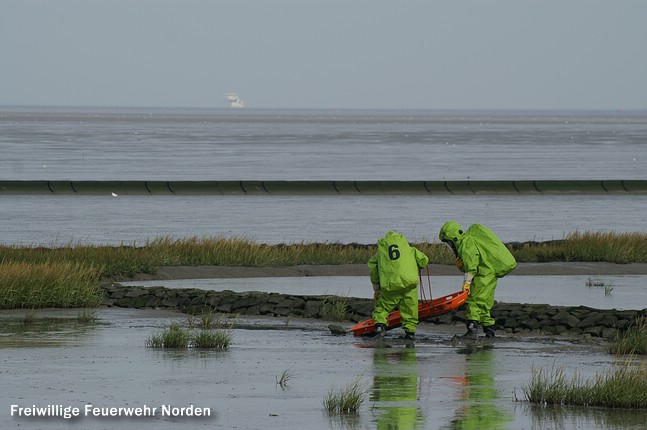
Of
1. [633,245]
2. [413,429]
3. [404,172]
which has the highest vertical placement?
[404,172]

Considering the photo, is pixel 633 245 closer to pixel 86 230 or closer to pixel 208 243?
→ pixel 208 243

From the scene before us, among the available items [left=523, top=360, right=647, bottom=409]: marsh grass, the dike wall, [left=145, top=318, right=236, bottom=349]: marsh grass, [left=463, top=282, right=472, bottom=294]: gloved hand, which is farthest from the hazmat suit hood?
the dike wall

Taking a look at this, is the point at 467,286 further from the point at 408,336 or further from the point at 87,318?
the point at 87,318

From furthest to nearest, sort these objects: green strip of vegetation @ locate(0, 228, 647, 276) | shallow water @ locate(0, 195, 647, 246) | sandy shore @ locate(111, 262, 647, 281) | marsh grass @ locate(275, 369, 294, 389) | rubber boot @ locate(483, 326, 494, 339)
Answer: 1. shallow water @ locate(0, 195, 647, 246)
2. sandy shore @ locate(111, 262, 647, 281)
3. green strip of vegetation @ locate(0, 228, 647, 276)
4. rubber boot @ locate(483, 326, 494, 339)
5. marsh grass @ locate(275, 369, 294, 389)

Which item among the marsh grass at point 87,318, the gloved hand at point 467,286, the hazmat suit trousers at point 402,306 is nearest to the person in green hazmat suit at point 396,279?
the hazmat suit trousers at point 402,306

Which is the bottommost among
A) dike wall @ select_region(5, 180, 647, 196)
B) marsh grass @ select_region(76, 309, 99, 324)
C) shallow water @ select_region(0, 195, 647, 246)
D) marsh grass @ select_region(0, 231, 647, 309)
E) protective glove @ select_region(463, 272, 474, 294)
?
marsh grass @ select_region(76, 309, 99, 324)

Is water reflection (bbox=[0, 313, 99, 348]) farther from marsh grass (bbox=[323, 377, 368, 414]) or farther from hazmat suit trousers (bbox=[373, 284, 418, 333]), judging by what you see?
marsh grass (bbox=[323, 377, 368, 414])

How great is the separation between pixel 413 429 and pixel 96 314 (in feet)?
29.3

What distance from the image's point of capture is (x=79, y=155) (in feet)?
296

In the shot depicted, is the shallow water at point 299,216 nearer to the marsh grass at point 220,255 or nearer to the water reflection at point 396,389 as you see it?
the marsh grass at point 220,255

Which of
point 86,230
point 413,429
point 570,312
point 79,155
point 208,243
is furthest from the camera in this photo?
point 79,155

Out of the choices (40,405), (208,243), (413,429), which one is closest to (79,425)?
(40,405)

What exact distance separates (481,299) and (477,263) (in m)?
0.52

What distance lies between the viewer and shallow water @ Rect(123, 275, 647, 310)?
20.4 meters
